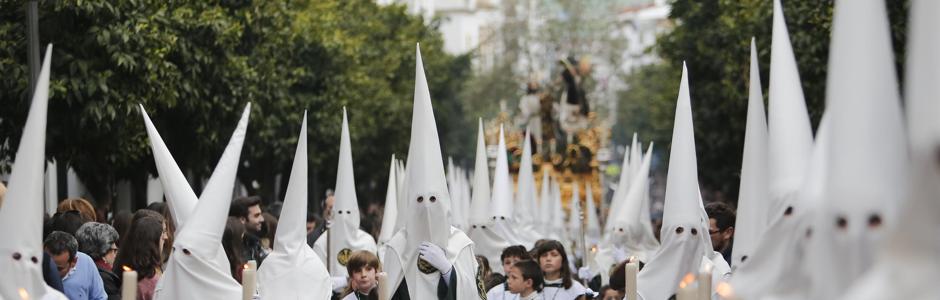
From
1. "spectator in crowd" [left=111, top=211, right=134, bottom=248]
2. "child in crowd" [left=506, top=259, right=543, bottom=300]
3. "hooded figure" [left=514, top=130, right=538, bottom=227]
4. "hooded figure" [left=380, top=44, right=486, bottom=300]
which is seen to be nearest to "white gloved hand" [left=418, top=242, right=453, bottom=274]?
"hooded figure" [left=380, top=44, right=486, bottom=300]

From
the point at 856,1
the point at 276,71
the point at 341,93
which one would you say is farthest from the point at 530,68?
the point at 856,1

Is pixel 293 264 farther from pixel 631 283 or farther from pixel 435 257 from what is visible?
pixel 631 283

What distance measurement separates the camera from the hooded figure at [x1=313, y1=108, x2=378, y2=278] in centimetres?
1566

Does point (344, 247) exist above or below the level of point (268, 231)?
below

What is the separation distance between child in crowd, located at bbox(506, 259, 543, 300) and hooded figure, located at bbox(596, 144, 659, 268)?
501 cm

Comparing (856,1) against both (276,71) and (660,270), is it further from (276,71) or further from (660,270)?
(276,71)

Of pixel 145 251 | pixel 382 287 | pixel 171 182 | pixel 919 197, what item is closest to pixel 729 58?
pixel 145 251

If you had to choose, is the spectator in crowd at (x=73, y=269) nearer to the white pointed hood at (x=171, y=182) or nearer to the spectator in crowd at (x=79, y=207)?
the white pointed hood at (x=171, y=182)

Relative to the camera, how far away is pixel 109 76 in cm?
2033

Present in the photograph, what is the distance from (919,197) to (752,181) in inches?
172

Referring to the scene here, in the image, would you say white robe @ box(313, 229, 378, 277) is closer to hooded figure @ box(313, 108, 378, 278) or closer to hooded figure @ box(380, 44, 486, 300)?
hooded figure @ box(313, 108, 378, 278)

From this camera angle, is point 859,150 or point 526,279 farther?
point 526,279

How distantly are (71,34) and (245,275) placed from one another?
1182 cm

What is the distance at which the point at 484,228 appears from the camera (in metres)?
19.2
